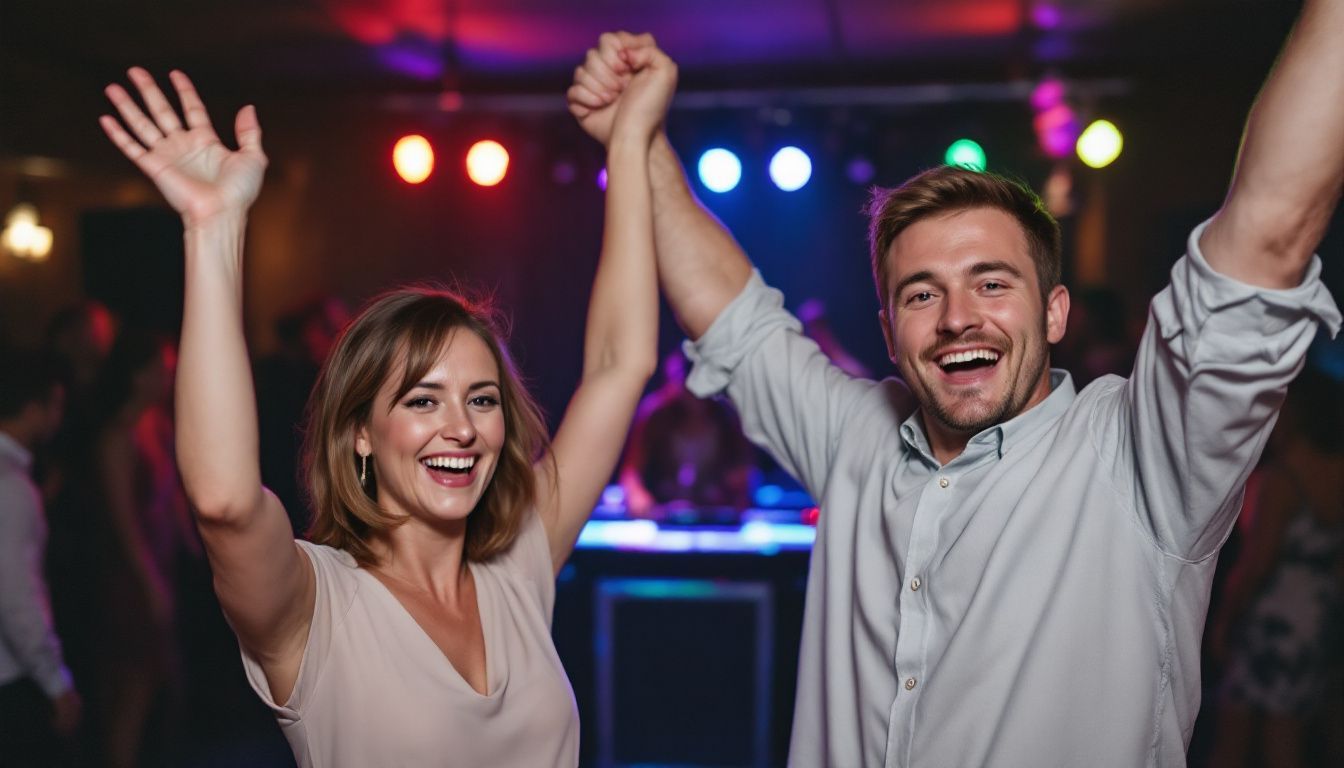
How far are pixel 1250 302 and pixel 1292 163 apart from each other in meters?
0.16

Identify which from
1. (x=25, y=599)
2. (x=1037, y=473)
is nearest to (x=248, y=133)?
(x=1037, y=473)

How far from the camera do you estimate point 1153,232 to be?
273 inches

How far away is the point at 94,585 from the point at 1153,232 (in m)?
6.38

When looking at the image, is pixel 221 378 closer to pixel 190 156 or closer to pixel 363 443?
pixel 190 156

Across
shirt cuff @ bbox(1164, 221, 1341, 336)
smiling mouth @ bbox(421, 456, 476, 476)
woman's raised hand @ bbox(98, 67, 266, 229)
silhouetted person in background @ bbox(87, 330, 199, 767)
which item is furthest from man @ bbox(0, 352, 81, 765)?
shirt cuff @ bbox(1164, 221, 1341, 336)

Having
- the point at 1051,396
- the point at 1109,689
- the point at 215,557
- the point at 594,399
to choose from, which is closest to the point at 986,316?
Answer: the point at 1051,396

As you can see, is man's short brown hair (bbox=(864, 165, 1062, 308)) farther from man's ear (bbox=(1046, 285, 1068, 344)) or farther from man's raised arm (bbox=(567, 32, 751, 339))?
man's raised arm (bbox=(567, 32, 751, 339))

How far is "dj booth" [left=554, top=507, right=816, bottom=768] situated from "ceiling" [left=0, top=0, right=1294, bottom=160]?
9.18ft

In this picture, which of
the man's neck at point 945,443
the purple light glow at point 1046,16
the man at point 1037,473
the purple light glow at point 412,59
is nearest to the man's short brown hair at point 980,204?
the man at point 1037,473

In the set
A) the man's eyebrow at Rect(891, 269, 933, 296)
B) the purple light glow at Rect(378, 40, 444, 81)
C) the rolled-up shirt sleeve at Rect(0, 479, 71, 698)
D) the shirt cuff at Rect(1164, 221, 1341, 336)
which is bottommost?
the rolled-up shirt sleeve at Rect(0, 479, 71, 698)

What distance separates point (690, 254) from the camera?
2088 millimetres

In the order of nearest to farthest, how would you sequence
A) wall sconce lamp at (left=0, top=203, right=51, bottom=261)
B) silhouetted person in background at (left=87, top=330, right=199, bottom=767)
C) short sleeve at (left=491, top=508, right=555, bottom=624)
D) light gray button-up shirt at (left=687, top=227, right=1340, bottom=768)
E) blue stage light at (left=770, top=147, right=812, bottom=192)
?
light gray button-up shirt at (left=687, top=227, right=1340, bottom=768), short sleeve at (left=491, top=508, right=555, bottom=624), silhouetted person in background at (left=87, top=330, right=199, bottom=767), blue stage light at (left=770, top=147, right=812, bottom=192), wall sconce lamp at (left=0, top=203, right=51, bottom=261)

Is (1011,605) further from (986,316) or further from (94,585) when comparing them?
(94,585)

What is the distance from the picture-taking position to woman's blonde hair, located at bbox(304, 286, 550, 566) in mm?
1778
